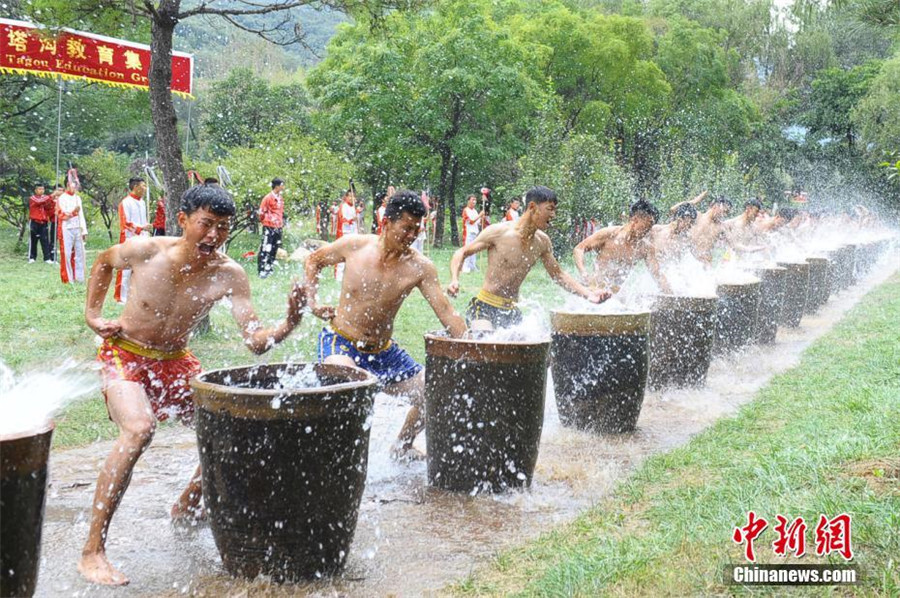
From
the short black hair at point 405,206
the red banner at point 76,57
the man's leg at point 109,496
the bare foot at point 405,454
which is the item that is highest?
the red banner at point 76,57

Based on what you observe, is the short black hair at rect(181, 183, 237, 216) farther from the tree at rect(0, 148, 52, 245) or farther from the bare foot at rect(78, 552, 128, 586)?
the tree at rect(0, 148, 52, 245)

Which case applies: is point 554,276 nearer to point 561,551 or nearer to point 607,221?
point 561,551

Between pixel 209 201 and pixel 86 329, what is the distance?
6.73m

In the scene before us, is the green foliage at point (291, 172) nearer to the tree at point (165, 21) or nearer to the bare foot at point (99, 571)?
the tree at point (165, 21)

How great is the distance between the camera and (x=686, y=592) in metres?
3.41

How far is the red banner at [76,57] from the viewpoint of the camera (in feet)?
52.5

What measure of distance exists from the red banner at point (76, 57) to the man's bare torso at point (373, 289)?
1239 centimetres

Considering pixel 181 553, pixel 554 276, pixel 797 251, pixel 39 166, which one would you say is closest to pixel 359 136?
pixel 39 166

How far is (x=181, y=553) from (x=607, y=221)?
20.7m

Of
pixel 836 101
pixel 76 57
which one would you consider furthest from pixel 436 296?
pixel 836 101

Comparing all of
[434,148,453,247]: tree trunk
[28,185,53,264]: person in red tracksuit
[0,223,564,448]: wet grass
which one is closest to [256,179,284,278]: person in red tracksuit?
[0,223,564,448]: wet grass

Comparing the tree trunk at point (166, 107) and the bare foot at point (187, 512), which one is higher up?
the tree trunk at point (166, 107)

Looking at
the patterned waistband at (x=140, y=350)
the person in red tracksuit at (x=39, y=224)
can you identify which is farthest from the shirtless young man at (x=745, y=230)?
the person in red tracksuit at (x=39, y=224)

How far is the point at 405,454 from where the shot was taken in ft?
19.4
